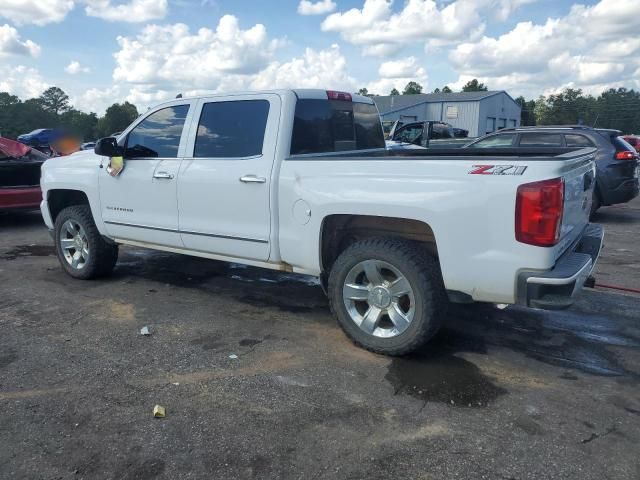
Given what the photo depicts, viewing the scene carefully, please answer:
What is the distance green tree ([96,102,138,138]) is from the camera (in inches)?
1183

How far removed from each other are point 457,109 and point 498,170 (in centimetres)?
5396

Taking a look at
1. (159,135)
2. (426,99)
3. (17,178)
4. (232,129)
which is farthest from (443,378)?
(426,99)

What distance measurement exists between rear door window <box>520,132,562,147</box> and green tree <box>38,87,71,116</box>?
134ft

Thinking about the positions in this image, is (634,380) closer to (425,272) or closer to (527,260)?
(527,260)

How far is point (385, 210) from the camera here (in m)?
3.65

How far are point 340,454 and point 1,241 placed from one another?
7698 mm

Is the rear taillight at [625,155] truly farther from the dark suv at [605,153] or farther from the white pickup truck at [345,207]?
the white pickup truck at [345,207]

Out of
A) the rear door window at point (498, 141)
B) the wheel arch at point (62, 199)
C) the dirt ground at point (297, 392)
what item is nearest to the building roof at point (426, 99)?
the rear door window at point (498, 141)

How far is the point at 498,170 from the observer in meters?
3.21

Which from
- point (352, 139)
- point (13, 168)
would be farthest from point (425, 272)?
point (13, 168)

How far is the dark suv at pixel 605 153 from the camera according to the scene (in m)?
9.28

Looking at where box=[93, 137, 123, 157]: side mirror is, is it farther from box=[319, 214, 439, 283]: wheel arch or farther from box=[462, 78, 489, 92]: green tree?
box=[462, 78, 489, 92]: green tree

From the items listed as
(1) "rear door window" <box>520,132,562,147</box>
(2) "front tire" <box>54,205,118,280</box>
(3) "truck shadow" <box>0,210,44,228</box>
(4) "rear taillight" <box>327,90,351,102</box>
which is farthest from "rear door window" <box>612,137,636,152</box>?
(3) "truck shadow" <box>0,210,44,228</box>

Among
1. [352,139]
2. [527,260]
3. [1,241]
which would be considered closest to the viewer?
[527,260]
